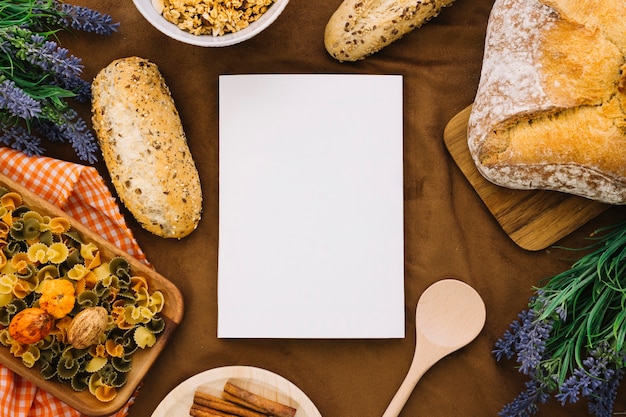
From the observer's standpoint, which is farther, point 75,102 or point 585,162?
point 75,102

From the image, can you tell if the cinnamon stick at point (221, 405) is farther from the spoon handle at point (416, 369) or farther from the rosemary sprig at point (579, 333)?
the rosemary sprig at point (579, 333)

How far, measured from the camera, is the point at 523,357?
1.31m

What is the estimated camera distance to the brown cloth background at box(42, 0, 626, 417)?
1502mm

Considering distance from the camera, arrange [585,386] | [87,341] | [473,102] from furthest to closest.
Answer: [473,102] < [87,341] < [585,386]

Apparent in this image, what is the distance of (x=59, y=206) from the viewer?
147 cm

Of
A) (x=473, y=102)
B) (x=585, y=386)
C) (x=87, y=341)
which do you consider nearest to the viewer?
(x=585, y=386)

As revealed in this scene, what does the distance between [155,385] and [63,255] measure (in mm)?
357

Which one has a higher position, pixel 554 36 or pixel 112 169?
pixel 554 36

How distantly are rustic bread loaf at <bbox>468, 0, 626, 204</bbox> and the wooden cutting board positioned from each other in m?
0.11

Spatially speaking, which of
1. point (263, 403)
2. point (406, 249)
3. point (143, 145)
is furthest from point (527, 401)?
point (143, 145)

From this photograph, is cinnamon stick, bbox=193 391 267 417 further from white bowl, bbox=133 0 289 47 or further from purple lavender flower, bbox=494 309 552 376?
white bowl, bbox=133 0 289 47

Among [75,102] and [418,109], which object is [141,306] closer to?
[75,102]

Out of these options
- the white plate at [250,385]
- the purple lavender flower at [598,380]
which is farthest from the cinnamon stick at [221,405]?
the purple lavender flower at [598,380]

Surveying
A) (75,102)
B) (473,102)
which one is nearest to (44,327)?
(75,102)
